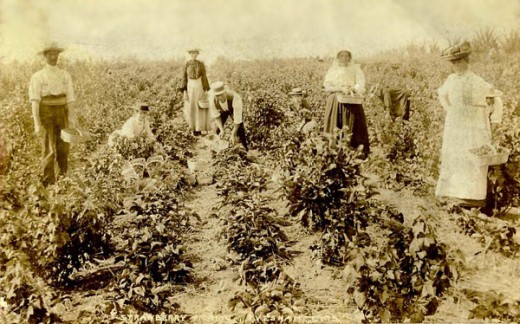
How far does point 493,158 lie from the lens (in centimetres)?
305

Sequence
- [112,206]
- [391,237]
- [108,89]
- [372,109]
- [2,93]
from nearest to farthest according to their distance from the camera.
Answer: [391,237], [112,206], [2,93], [108,89], [372,109]

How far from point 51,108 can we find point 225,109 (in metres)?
1.71

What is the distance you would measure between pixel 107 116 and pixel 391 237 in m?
3.49

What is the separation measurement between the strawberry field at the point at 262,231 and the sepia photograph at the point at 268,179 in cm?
1

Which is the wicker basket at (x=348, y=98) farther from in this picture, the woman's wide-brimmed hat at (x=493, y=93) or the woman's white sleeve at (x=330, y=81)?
the woman's wide-brimmed hat at (x=493, y=93)

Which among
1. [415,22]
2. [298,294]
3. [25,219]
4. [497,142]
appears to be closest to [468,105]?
A: [497,142]

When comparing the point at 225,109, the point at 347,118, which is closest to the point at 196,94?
the point at 225,109

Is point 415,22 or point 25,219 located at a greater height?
point 415,22

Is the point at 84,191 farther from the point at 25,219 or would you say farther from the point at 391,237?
the point at 391,237

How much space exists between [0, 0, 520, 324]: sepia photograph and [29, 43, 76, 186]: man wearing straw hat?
0.01 m

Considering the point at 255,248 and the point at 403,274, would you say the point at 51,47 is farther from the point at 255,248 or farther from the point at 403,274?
the point at 403,274

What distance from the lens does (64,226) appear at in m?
2.76

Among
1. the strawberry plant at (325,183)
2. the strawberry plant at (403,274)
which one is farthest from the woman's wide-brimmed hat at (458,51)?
the strawberry plant at (403,274)

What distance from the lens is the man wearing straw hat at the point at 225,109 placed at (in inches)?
184
